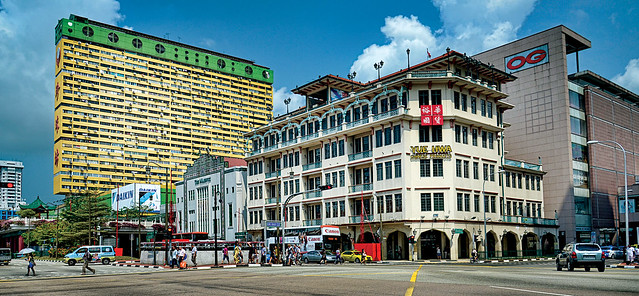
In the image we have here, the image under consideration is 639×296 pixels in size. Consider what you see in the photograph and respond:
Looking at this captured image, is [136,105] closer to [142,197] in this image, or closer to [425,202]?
[142,197]

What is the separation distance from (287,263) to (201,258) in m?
7.83

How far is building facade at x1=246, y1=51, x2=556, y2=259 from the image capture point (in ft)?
197

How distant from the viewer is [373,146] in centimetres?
6450

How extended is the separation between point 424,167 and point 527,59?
31465 mm

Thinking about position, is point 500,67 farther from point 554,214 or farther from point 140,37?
point 140,37

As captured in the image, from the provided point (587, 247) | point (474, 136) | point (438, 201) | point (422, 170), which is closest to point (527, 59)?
point (474, 136)

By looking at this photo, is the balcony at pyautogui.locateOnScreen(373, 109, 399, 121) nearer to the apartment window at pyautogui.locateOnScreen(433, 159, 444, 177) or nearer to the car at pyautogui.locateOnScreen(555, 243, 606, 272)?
the apartment window at pyautogui.locateOnScreen(433, 159, 444, 177)

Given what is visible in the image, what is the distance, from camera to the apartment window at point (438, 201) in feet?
Answer: 196

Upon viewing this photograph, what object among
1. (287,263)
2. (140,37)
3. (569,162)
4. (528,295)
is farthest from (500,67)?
(140,37)

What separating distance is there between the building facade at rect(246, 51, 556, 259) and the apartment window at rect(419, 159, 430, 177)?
0.33 feet

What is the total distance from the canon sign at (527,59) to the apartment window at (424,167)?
30.3m

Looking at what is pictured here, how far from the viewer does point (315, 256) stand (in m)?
52.9

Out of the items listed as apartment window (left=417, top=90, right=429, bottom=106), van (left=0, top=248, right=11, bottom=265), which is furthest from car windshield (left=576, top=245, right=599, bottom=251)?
van (left=0, top=248, right=11, bottom=265)

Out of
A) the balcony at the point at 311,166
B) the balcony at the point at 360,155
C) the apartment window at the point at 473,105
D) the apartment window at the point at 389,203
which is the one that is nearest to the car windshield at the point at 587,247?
the apartment window at the point at 389,203
